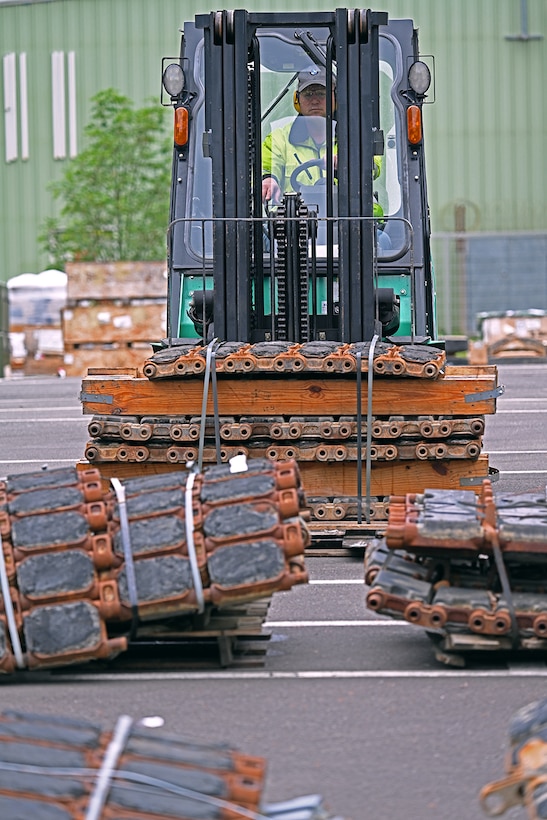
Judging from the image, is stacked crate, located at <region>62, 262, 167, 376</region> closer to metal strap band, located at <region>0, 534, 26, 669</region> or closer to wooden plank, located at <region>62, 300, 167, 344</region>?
wooden plank, located at <region>62, 300, 167, 344</region>

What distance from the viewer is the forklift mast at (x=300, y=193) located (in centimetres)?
924

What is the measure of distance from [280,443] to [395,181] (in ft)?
7.97

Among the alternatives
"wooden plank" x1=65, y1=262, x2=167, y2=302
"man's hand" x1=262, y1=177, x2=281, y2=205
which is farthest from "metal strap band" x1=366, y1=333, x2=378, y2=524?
"wooden plank" x1=65, y1=262, x2=167, y2=302

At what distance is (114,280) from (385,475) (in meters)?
17.1

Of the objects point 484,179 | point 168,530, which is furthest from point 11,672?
point 484,179

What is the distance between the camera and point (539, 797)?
12.1 feet

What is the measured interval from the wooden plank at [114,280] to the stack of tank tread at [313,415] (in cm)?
1645

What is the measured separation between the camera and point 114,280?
25156 millimetres

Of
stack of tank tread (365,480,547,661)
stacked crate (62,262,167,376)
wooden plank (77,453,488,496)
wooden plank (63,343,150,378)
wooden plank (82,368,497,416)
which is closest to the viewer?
stack of tank tread (365,480,547,661)

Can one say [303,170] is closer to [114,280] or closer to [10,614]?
[10,614]

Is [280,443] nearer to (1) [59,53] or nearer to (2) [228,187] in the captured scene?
(2) [228,187]

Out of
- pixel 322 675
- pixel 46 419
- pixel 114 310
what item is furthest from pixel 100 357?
pixel 322 675

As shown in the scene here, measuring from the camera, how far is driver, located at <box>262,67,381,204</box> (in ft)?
32.2

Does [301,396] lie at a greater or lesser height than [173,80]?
lesser
